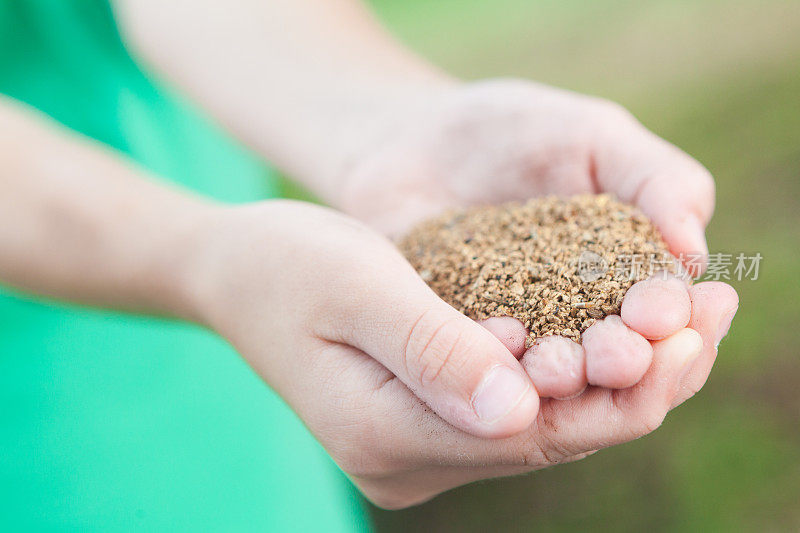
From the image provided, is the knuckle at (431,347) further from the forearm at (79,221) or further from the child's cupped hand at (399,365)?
the forearm at (79,221)

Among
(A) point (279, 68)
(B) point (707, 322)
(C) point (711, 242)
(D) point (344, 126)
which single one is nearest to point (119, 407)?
(D) point (344, 126)

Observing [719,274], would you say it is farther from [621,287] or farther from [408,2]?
[408,2]

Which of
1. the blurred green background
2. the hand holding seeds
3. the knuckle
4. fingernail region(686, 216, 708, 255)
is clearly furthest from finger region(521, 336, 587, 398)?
the blurred green background

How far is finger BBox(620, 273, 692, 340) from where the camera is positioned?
0.78 metres

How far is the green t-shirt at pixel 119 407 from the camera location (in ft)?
4.27

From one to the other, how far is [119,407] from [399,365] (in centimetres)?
91

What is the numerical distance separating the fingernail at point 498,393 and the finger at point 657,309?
178 mm

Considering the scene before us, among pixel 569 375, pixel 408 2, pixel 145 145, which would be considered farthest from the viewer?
pixel 408 2

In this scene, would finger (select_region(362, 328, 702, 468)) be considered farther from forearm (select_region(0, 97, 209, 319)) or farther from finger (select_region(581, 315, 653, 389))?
forearm (select_region(0, 97, 209, 319))

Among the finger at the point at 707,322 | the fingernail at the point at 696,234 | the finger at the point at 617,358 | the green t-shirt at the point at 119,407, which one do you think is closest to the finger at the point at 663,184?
the fingernail at the point at 696,234

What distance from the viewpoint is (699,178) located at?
3.58 ft

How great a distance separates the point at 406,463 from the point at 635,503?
106 cm

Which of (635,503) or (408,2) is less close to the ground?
(408,2)

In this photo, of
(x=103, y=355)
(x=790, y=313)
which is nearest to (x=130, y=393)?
(x=103, y=355)
